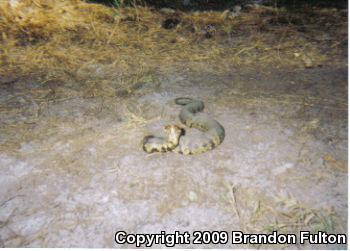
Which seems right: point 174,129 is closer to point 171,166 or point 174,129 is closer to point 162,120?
point 162,120

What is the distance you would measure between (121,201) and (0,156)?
51.8 inches

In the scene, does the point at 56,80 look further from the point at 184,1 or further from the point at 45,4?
the point at 184,1

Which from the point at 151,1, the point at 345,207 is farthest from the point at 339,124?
the point at 151,1

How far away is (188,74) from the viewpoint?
156 inches

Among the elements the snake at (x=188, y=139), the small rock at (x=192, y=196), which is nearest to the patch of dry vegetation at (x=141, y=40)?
the snake at (x=188, y=139)

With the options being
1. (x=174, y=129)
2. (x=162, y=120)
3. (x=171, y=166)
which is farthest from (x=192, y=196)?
(x=162, y=120)

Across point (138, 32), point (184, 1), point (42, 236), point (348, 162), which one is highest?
point (184, 1)

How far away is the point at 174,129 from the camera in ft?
9.78

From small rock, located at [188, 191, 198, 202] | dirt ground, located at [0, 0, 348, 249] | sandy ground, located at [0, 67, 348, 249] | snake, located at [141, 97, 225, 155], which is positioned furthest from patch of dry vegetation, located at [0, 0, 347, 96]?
small rock, located at [188, 191, 198, 202]

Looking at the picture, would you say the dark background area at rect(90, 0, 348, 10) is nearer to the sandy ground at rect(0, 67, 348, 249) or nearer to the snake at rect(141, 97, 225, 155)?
the sandy ground at rect(0, 67, 348, 249)

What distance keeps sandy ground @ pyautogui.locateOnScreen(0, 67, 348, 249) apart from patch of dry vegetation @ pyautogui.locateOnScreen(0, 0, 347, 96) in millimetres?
502

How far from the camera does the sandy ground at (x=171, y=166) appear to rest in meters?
2.26

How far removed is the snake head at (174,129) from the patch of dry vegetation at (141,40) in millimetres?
1071

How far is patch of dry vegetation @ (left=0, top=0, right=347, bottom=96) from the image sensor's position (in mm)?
4113
